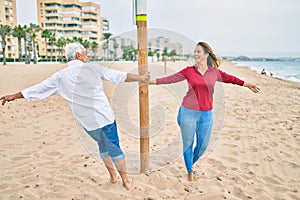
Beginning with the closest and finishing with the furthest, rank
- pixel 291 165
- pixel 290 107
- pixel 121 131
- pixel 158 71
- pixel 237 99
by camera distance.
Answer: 1. pixel 291 165
2. pixel 158 71
3. pixel 121 131
4. pixel 290 107
5. pixel 237 99

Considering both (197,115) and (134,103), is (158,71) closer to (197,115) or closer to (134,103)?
(197,115)

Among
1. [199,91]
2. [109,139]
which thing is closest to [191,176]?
[199,91]

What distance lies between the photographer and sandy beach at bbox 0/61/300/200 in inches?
129

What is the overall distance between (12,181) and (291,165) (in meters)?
4.05

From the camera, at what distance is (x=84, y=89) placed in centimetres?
279

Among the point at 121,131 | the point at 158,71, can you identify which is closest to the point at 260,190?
the point at 158,71

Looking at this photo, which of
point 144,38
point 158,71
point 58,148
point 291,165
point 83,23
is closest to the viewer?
point 144,38

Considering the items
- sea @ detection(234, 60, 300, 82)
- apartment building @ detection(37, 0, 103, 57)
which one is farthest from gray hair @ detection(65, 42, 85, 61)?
apartment building @ detection(37, 0, 103, 57)

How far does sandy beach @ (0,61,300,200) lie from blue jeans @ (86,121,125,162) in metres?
0.52

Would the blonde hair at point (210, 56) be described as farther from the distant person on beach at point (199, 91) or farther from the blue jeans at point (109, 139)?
the blue jeans at point (109, 139)

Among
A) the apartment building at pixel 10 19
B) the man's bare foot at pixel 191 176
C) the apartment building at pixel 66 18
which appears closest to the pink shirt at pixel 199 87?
the man's bare foot at pixel 191 176

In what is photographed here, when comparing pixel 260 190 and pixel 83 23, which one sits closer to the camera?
pixel 260 190

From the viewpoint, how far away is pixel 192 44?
3.41 meters

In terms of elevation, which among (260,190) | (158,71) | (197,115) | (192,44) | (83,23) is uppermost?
(83,23)
